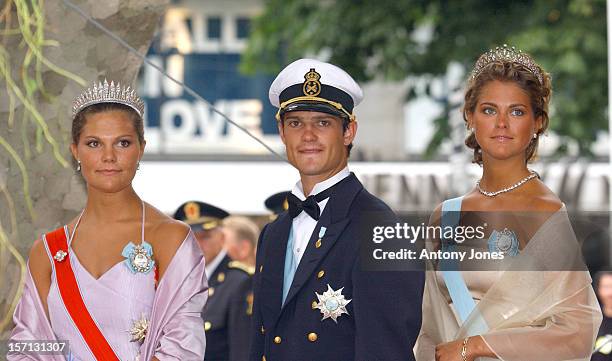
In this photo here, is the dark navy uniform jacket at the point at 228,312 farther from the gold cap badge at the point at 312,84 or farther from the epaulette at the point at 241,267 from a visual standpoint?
the gold cap badge at the point at 312,84

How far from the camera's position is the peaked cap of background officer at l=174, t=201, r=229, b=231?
5641 millimetres

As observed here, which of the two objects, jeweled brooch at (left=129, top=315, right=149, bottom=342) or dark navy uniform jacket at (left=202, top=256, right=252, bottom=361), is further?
dark navy uniform jacket at (left=202, top=256, right=252, bottom=361)

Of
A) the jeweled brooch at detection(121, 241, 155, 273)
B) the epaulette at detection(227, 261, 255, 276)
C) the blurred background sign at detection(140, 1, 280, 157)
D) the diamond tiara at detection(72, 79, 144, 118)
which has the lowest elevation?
the jeweled brooch at detection(121, 241, 155, 273)

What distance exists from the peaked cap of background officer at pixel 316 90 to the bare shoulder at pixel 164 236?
466 millimetres

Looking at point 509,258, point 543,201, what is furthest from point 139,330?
point 543,201

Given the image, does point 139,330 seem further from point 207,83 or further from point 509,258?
point 207,83

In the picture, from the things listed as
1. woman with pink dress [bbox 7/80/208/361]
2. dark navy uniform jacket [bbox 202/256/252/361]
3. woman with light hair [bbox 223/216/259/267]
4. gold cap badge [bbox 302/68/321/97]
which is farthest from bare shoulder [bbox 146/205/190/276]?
woman with light hair [bbox 223/216/259/267]

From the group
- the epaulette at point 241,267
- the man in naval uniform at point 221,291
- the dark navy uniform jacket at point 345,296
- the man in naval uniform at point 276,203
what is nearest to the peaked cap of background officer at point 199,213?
the man in naval uniform at point 221,291

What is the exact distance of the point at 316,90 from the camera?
407cm

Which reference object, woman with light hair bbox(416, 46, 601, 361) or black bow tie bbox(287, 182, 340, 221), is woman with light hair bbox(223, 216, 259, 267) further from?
woman with light hair bbox(416, 46, 601, 361)

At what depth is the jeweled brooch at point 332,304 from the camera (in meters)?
3.86

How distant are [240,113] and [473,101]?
43.5 ft

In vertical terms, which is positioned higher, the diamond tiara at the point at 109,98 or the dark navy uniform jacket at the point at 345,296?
the diamond tiara at the point at 109,98

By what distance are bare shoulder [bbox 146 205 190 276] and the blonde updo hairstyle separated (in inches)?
37.7
